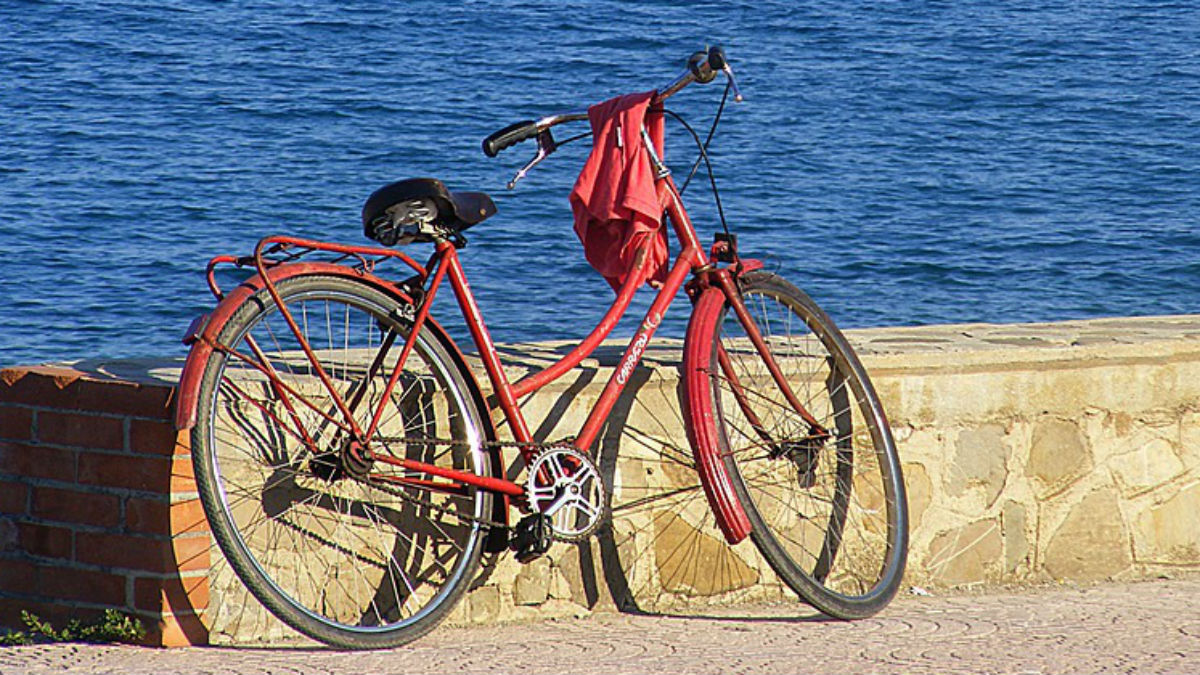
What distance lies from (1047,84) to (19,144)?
14.4 meters

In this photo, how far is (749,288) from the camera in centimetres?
423

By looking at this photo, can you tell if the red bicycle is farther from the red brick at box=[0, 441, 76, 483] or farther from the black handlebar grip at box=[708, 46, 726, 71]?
the red brick at box=[0, 441, 76, 483]

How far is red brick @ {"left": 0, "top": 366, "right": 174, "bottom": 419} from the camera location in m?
3.65

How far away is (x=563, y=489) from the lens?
12.6 ft

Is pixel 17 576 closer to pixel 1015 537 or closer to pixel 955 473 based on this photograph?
pixel 955 473

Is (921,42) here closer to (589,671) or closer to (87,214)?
(87,214)

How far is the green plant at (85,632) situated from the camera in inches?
146

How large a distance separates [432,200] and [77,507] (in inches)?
42.9

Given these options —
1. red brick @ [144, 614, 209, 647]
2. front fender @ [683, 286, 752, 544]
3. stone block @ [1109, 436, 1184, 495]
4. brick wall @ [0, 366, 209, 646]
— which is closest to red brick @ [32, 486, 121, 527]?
brick wall @ [0, 366, 209, 646]

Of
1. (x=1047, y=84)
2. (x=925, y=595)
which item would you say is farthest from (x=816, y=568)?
(x=1047, y=84)

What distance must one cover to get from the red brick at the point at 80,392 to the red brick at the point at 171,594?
0.38m

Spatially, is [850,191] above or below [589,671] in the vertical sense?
above

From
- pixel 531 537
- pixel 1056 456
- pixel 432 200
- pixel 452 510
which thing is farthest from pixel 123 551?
pixel 1056 456

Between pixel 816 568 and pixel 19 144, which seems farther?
pixel 19 144
